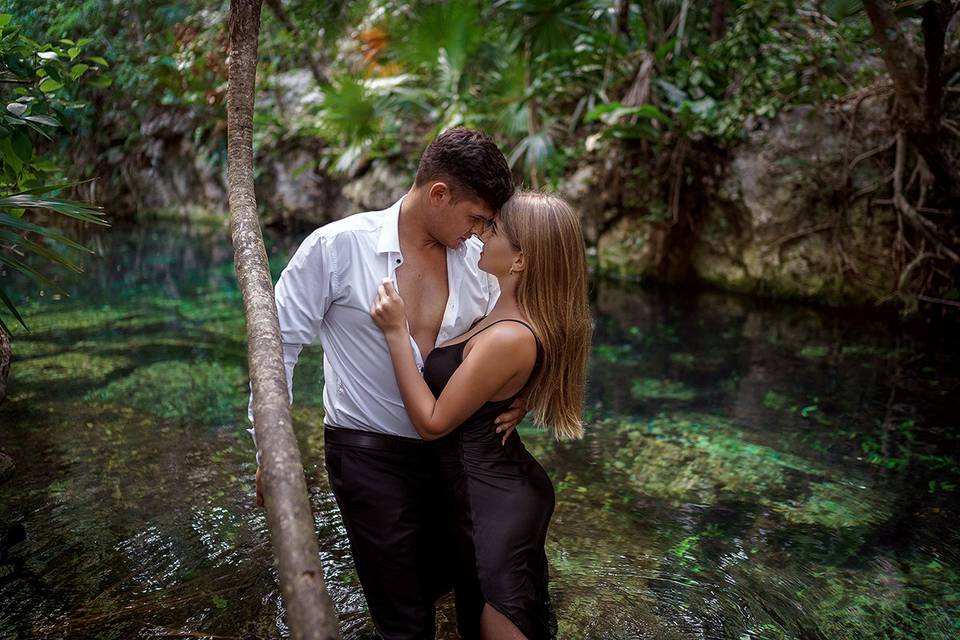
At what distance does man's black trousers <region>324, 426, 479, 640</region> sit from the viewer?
2500mm

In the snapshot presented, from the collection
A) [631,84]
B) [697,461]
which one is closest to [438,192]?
[697,461]

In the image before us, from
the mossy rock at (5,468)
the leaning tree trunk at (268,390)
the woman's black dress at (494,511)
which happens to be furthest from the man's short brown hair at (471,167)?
the mossy rock at (5,468)

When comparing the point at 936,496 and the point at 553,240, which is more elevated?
A: the point at 553,240

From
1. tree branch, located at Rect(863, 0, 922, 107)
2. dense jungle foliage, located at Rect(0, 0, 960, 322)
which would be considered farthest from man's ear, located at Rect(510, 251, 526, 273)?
tree branch, located at Rect(863, 0, 922, 107)

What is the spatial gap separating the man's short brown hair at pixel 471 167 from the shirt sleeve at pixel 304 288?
425mm

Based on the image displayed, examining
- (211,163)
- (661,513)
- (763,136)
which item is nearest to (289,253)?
(211,163)

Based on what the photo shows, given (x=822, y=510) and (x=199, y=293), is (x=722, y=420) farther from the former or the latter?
(x=199, y=293)

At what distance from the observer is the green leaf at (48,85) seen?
3197mm

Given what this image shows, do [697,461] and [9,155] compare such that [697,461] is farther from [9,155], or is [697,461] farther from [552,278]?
[9,155]

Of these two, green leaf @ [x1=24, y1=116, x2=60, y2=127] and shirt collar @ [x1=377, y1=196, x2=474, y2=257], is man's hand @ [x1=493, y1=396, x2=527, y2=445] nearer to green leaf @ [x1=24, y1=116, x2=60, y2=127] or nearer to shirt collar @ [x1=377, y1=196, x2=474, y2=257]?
shirt collar @ [x1=377, y1=196, x2=474, y2=257]

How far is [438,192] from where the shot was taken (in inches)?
99.1

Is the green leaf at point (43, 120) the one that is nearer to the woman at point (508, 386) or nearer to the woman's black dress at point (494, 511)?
the woman at point (508, 386)

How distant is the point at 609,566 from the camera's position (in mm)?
3613

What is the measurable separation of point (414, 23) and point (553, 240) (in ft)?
33.8
